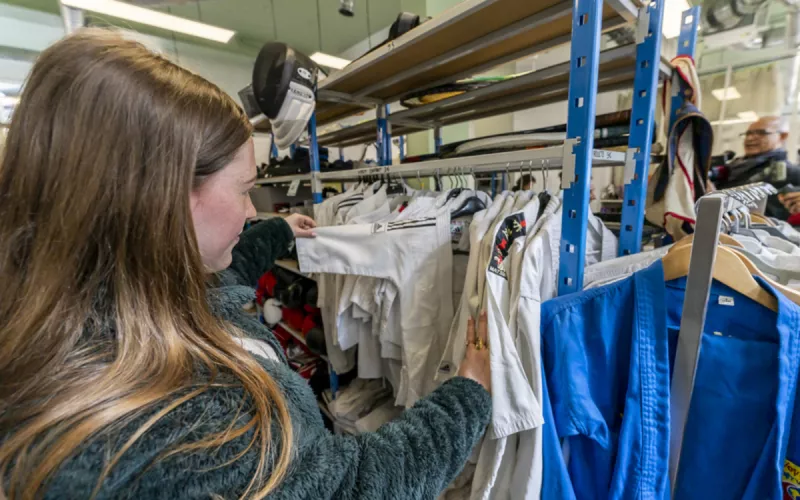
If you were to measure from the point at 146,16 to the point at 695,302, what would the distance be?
4.05 metres

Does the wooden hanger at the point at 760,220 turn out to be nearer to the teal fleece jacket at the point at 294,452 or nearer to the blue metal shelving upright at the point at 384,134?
the teal fleece jacket at the point at 294,452

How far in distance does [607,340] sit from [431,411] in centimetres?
41

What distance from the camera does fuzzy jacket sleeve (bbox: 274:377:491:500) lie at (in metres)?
0.43

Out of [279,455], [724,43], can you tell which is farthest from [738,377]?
[724,43]

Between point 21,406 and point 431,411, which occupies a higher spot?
point 21,406

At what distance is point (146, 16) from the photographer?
2852mm

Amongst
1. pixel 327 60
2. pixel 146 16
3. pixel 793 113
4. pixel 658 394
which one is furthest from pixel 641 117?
pixel 793 113

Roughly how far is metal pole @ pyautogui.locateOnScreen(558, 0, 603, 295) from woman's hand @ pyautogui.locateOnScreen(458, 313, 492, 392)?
27 cm

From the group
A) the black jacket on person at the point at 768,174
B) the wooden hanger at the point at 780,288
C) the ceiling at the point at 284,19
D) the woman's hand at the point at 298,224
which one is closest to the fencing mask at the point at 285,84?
the woman's hand at the point at 298,224

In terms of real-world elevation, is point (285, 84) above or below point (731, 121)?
below

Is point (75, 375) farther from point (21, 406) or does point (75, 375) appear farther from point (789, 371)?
point (789, 371)

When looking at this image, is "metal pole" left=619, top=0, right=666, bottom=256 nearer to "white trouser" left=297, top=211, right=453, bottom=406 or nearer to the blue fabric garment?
the blue fabric garment

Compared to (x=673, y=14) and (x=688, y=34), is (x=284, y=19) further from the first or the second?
(x=688, y=34)

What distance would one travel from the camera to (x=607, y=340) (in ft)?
2.32
